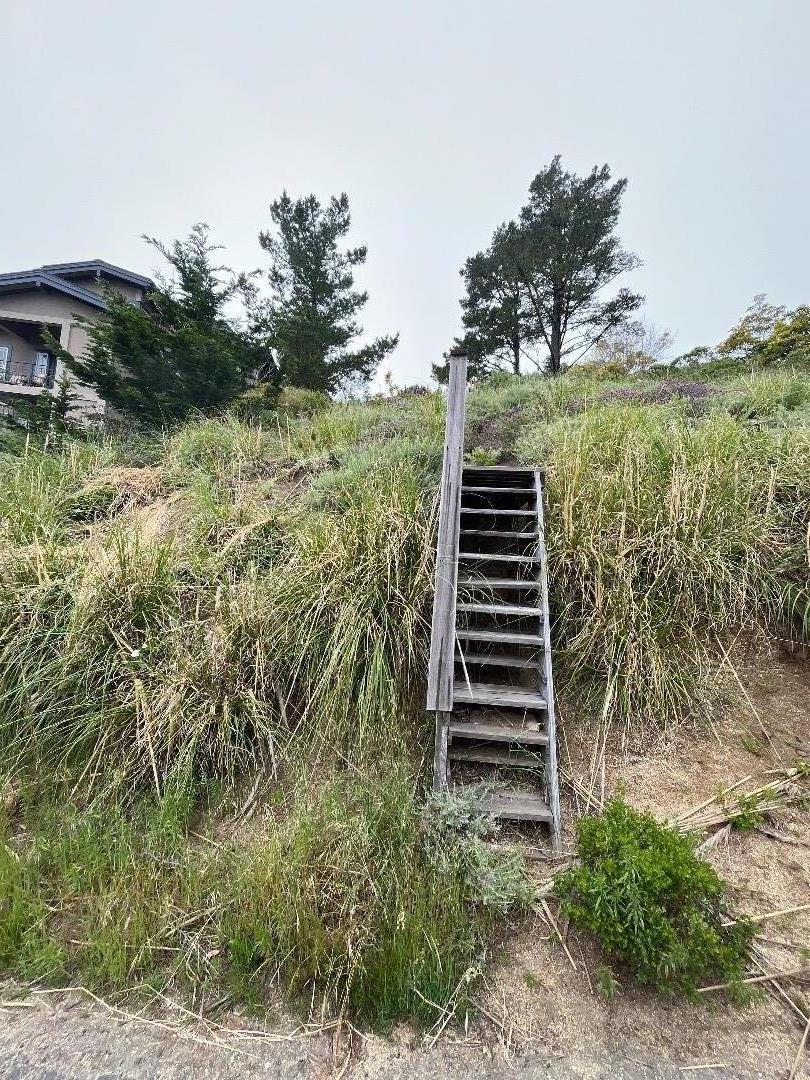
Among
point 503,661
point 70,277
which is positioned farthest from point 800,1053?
point 70,277

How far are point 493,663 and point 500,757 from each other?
0.51 m

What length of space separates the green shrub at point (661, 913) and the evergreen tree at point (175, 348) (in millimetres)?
7670

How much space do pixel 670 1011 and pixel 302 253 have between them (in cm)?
1467

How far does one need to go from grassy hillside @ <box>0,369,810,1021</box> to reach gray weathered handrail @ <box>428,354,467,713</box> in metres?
0.25

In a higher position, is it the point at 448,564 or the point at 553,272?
the point at 553,272

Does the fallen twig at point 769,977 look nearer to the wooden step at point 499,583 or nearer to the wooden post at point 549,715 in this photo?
the wooden post at point 549,715

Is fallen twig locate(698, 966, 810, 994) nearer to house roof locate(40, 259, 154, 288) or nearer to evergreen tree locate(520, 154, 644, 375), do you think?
evergreen tree locate(520, 154, 644, 375)

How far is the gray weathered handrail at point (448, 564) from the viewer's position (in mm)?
2199

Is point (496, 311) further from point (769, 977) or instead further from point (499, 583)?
point (769, 977)

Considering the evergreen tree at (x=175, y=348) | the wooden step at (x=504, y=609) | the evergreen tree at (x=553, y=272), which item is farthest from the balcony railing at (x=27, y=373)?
the wooden step at (x=504, y=609)

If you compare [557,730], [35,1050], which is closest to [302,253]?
[557,730]

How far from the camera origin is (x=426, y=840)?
1.87 m

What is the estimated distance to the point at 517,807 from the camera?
2057mm

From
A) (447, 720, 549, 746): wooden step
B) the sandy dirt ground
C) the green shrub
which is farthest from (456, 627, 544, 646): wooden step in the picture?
the sandy dirt ground
